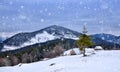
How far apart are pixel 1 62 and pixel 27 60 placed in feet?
57.6

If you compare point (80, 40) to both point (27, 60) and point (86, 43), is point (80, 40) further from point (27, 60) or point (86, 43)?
point (27, 60)

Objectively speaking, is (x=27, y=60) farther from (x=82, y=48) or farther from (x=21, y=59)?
(x=82, y=48)

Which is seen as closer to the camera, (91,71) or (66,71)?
(91,71)

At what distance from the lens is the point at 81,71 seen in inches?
1441

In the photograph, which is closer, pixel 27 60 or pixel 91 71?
pixel 91 71

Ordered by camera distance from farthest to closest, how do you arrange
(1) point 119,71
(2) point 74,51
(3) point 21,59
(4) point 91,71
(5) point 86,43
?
(3) point 21,59 < (2) point 74,51 < (5) point 86,43 < (4) point 91,71 < (1) point 119,71

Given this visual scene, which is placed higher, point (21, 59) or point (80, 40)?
point (80, 40)

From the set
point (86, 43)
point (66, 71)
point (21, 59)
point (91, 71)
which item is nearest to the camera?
point (91, 71)

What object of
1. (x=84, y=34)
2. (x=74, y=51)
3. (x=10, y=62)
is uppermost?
(x=84, y=34)

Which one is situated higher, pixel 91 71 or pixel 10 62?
pixel 91 71

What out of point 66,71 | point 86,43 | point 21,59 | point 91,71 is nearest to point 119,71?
point 91,71

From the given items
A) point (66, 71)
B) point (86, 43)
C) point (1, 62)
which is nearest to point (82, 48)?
point (86, 43)

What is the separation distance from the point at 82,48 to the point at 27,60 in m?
100

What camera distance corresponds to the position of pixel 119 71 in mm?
32875
